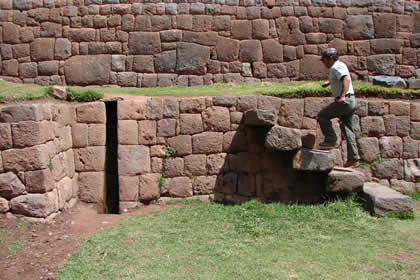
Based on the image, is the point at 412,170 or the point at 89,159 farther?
the point at 412,170

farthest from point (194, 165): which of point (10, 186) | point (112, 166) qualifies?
point (10, 186)

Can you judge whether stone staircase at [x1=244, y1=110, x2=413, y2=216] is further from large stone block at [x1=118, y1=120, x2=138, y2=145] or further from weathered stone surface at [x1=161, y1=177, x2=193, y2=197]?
large stone block at [x1=118, y1=120, x2=138, y2=145]

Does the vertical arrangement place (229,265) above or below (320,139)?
below

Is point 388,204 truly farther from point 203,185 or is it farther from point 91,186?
point 91,186

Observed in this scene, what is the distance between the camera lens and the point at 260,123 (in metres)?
7.53

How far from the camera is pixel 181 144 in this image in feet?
26.0

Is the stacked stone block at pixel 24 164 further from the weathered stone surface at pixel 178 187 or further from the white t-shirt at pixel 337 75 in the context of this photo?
the white t-shirt at pixel 337 75

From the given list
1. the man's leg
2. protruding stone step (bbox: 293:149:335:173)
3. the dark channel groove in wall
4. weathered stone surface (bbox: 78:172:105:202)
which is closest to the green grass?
protruding stone step (bbox: 293:149:335:173)

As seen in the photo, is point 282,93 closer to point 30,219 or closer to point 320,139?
point 320,139

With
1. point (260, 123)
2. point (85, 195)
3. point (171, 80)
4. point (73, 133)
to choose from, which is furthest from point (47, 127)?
point (171, 80)

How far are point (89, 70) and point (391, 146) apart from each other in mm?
8310

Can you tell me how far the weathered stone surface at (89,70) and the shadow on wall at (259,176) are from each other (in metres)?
5.54

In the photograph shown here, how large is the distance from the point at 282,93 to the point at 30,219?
17.8ft

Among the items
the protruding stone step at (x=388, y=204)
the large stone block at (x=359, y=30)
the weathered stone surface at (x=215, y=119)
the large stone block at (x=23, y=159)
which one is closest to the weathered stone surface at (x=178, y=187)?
the weathered stone surface at (x=215, y=119)
